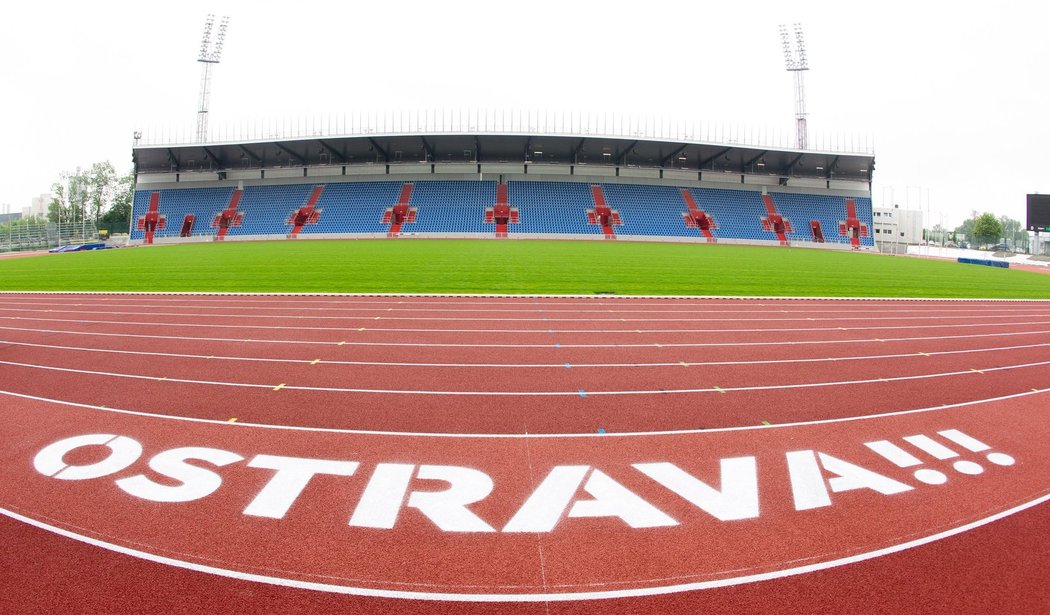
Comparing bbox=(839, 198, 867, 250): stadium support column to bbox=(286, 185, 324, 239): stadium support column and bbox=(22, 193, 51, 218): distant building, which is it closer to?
bbox=(286, 185, 324, 239): stadium support column

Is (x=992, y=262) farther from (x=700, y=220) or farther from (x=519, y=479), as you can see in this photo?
(x=519, y=479)

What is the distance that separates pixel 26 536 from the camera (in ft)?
9.89

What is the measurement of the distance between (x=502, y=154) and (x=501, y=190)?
3711mm

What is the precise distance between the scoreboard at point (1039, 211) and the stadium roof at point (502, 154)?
1239 cm

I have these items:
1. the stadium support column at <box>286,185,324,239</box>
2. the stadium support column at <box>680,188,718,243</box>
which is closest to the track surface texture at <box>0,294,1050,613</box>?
the stadium support column at <box>286,185,324,239</box>

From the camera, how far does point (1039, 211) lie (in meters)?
42.3

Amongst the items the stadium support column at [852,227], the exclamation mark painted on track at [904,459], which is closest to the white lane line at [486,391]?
the exclamation mark painted on track at [904,459]

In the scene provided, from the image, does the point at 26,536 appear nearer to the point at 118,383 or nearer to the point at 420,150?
the point at 118,383

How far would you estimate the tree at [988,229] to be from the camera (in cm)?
6044

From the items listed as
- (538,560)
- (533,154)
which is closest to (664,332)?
(538,560)

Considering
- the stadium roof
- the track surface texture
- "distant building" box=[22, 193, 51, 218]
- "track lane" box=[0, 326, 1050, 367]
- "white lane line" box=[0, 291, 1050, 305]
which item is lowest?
the track surface texture

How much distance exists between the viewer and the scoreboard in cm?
4216

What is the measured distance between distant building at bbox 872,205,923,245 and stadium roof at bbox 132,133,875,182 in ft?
46.7

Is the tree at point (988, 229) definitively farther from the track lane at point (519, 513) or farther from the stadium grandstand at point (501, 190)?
the track lane at point (519, 513)
